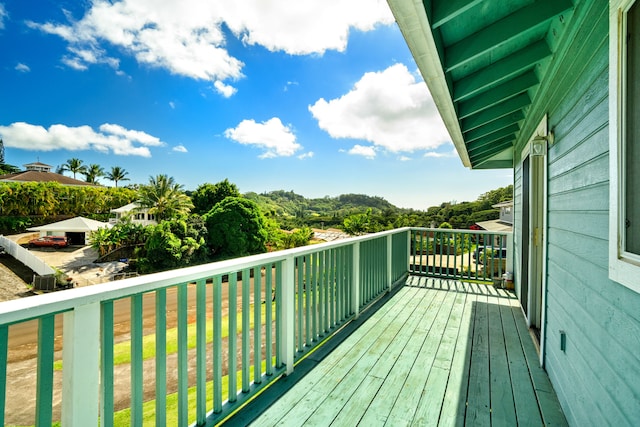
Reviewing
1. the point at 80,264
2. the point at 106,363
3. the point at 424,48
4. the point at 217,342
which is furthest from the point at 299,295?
the point at 80,264

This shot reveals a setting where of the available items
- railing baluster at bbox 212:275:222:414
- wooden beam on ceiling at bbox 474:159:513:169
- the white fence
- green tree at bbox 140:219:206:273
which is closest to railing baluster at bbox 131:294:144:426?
railing baluster at bbox 212:275:222:414

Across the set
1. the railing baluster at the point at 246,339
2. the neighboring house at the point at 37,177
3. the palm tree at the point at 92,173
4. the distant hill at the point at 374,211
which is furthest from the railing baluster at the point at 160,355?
the palm tree at the point at 92,173

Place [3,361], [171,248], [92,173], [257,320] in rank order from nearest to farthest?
[3,361]
[257,320]
[171,248]
[92,173]

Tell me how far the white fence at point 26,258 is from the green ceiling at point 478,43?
79.0 ft

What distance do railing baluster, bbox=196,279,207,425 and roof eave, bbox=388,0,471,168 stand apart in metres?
1.52

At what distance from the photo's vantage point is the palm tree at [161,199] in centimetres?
2867

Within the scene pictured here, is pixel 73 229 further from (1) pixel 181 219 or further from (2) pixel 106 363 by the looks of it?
(2) pixel 106 363

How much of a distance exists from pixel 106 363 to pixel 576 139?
2550 mm

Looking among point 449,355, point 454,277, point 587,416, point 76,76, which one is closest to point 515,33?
point 587,416

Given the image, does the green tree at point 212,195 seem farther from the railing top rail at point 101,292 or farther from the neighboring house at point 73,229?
the railing top rail at point 101,292

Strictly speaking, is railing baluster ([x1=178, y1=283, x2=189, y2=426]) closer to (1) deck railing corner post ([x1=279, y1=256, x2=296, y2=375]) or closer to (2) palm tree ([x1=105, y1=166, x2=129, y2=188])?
(1) deck railing corner post ([x1=279, y1=256, x2=296, y2=375])

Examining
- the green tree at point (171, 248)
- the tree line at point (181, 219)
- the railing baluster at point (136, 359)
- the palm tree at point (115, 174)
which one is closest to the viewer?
the railing baluster at point (136, 359)

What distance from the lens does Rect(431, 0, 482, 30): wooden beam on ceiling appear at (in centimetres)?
136

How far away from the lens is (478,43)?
1.78 metres
